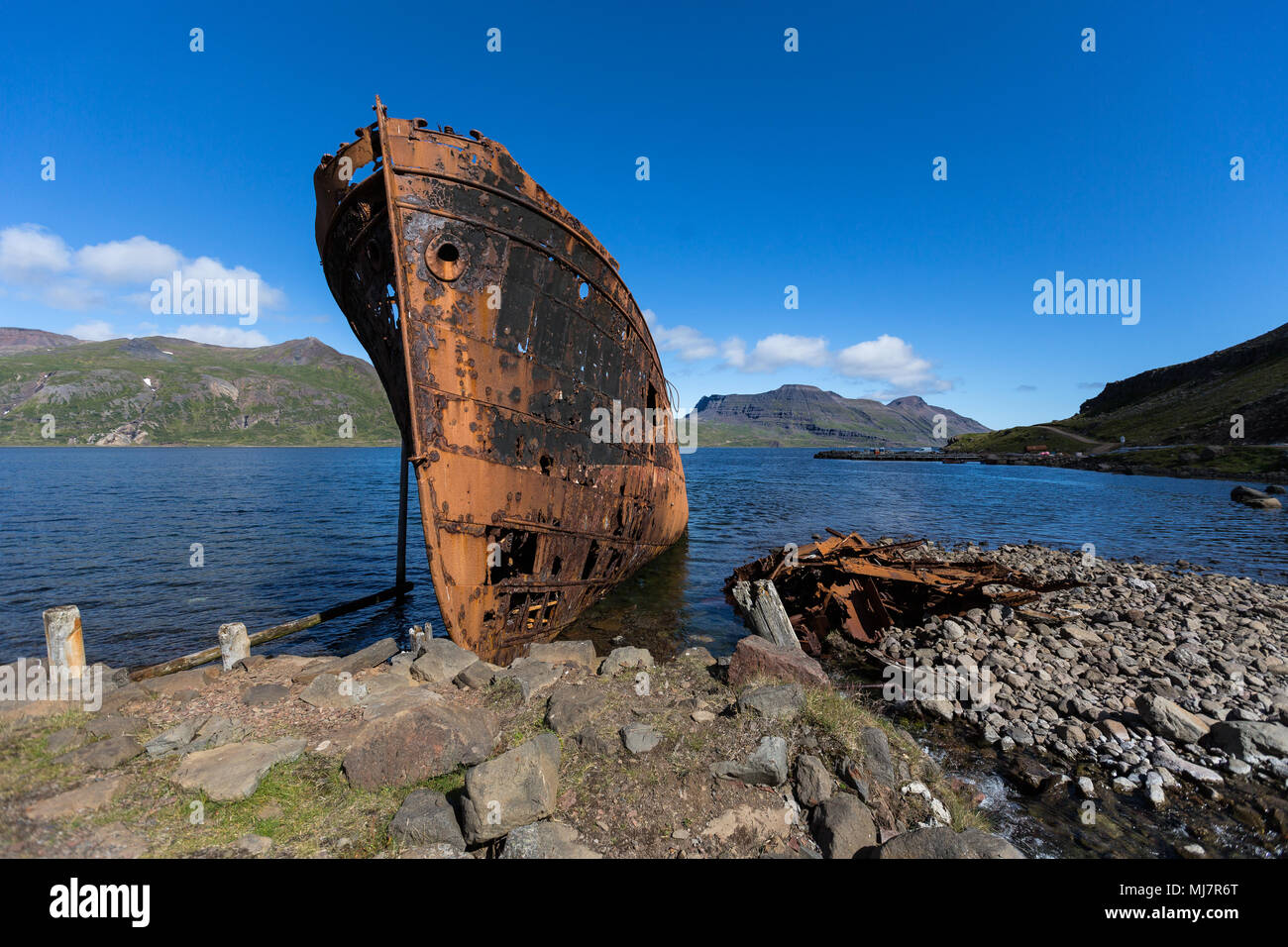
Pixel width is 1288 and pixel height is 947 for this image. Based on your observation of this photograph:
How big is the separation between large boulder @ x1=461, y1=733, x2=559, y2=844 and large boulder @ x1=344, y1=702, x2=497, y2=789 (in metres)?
0.90

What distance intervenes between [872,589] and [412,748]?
35.4 feet

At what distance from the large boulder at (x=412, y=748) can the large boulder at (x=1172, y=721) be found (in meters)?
9.58

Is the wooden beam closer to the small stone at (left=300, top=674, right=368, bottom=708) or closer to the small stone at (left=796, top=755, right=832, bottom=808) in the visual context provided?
the small stone at (left=300, top=674, right=368, bottom=708)

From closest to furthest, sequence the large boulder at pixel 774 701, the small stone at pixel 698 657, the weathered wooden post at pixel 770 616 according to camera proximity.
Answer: the large boulder at pixel 774 701
the small stone at pixel 698 657
the weathered wooden post at pixel 770 616

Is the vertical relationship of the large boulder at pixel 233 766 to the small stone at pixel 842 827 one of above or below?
above

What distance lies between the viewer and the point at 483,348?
29.9ft

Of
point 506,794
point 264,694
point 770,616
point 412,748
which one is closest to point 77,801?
point 264,694

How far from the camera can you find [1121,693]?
892 cm

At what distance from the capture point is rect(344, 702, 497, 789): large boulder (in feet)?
17.6

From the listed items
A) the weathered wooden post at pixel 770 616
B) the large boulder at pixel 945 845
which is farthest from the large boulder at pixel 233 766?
the weathered wooden post at pixel 770 616

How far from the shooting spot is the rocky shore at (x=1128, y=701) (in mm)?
6218

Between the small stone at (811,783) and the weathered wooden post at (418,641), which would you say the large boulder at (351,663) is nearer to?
the weathered wooden post at (418,641)
